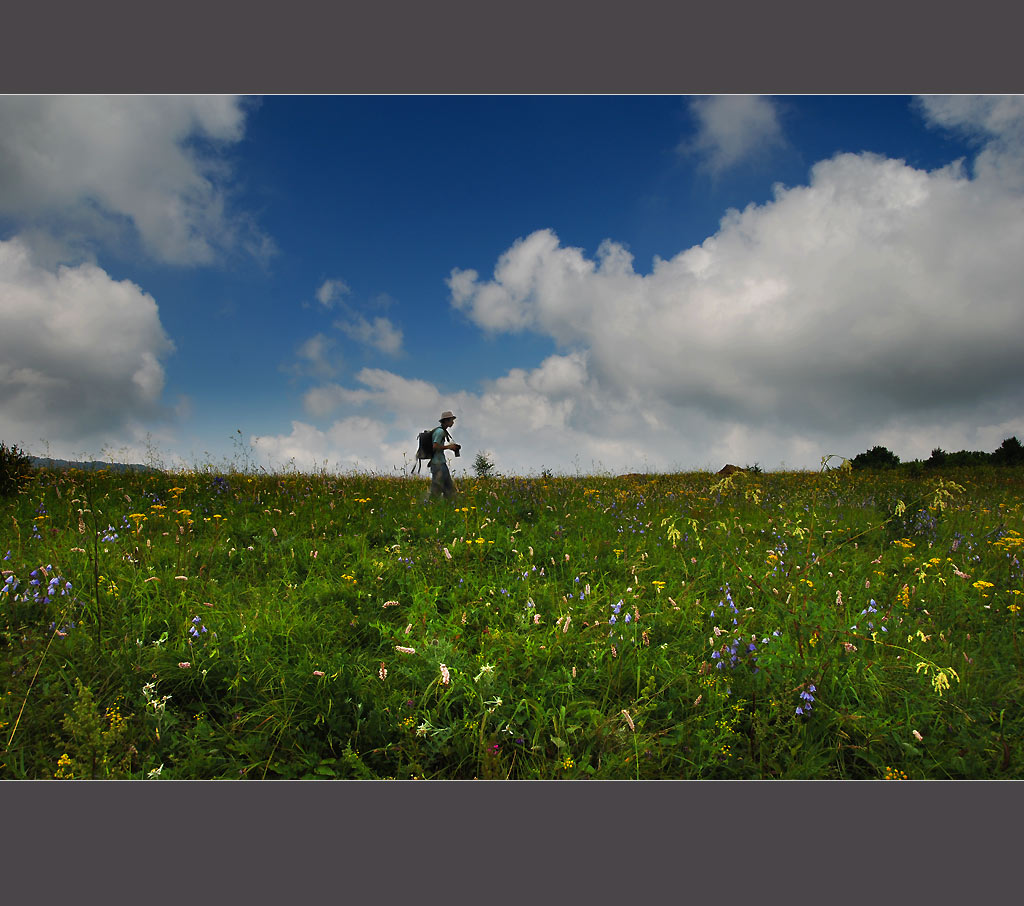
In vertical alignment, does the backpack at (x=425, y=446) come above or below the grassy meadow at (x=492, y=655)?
above

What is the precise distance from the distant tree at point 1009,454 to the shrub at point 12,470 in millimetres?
27004

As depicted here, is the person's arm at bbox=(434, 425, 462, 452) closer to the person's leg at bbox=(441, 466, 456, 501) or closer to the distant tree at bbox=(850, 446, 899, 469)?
the person's leg at bbox=(441, 466, 456, 501)

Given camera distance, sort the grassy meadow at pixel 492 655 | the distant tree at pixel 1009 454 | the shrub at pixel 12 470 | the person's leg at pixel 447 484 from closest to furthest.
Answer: the grassy meadow at pixel 492 655 → the shrub at pixel 12 470 → the person's leg at pixel 447 484 → the distant tree at pixel 1009 454

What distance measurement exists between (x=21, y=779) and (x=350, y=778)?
1583 mm

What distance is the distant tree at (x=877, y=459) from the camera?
63.2 ft

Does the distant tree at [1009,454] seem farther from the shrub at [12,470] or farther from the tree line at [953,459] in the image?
the shrub at [12,470]

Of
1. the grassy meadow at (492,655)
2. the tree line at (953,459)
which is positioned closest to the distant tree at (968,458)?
the tree line at (953,459)

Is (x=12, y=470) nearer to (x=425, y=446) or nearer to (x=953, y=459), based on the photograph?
(x=425, y=446)

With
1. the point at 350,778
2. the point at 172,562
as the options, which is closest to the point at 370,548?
the point at 172,562

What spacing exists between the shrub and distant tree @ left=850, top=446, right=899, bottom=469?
23.3 metres

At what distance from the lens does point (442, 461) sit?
959 centimetres

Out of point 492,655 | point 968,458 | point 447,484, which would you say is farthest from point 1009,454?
point 492,655

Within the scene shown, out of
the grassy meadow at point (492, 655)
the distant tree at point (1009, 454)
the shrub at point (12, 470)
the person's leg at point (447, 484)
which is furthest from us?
the distant tree at point (1009, 454)

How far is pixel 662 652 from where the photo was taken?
11.2 feet
